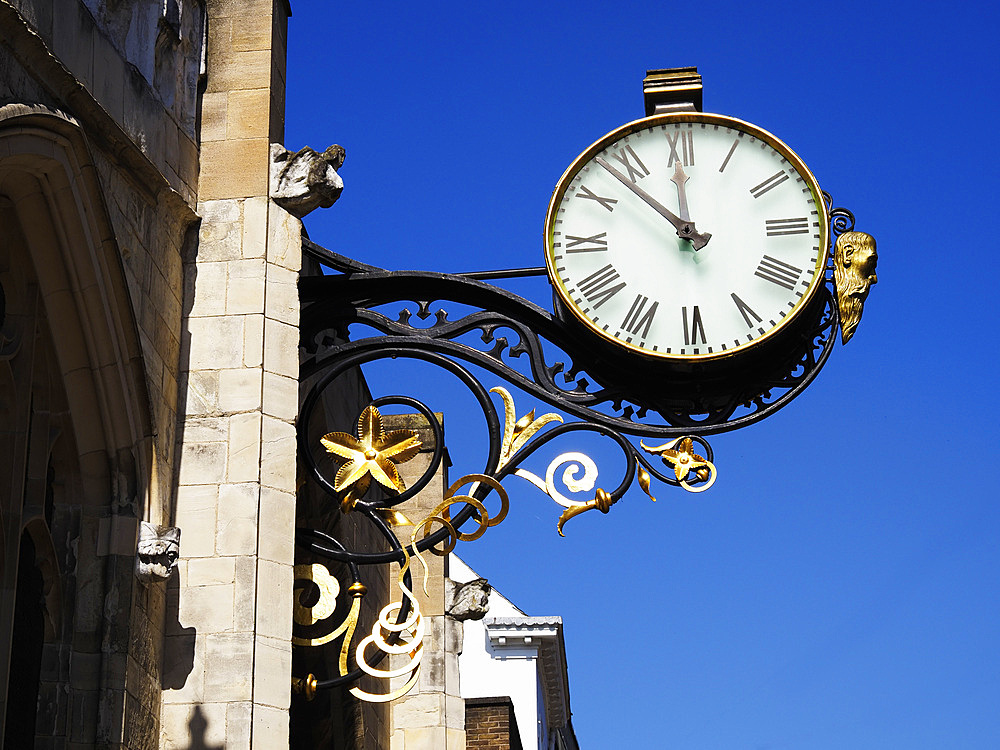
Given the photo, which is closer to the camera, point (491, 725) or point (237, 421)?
point (237, 421)

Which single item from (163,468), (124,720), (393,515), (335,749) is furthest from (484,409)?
(335,749)

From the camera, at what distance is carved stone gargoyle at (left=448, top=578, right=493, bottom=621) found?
512 inches

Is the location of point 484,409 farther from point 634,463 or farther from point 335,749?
point 335,749

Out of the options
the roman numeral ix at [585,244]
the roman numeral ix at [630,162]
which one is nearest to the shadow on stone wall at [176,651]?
the roman numeral ix at [585,244]

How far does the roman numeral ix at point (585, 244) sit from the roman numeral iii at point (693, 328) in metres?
0.57

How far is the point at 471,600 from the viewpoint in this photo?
43.2 feet

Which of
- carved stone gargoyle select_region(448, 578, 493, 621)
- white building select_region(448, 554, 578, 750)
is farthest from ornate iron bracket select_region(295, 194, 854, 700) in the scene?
white building select_region(448, 554, 578, 750)

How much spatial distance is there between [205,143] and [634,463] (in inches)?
112

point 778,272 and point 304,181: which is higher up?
point 304,181

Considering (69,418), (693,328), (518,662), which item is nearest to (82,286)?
(69,418)

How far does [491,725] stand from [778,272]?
14.7 meters

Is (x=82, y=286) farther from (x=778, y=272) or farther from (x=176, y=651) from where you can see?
(x=778, y=272)

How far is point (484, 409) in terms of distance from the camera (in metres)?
9.10

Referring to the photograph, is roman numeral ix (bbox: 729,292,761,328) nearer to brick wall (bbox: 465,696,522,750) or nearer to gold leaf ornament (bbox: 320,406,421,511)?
gold leaf ornament (bbox: 320,406,421,511)
